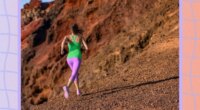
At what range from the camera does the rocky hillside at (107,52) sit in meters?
3.81

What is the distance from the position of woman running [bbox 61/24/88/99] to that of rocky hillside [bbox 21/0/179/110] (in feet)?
0.08

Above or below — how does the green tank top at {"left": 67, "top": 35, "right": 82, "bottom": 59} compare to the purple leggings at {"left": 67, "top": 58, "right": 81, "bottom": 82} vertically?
above

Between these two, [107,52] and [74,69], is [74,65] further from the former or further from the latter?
[107,52]

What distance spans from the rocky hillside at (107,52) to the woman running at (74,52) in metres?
0.02

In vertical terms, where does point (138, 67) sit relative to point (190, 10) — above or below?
below

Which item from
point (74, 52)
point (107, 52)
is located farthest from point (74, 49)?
point (107, 52)

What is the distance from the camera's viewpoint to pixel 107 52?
3842mm

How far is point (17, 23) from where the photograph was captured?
381 cm

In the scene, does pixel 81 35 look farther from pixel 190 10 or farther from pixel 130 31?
pixel 190 10

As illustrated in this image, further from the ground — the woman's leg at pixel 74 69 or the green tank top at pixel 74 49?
the green tank top at pixel 74 49

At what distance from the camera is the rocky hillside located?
3814 millimetres
